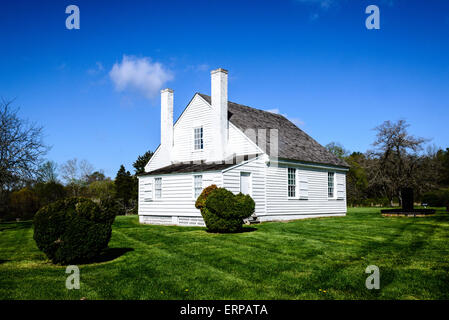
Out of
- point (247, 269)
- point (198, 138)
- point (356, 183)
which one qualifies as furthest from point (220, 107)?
point (356, 183)

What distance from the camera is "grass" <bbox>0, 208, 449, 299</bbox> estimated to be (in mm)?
6758

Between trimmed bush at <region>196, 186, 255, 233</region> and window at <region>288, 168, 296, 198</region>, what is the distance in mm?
7176

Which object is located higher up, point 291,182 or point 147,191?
point 291,182

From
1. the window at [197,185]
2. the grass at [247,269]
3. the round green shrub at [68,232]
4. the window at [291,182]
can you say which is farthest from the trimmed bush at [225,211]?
the window at [291,182]

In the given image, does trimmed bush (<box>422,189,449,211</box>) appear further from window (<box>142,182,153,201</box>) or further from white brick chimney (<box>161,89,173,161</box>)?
window (<box>142,182,153,201</box>)

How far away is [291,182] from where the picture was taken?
2183 centimetres

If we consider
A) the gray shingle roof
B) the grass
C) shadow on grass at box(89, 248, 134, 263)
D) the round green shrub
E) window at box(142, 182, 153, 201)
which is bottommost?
shadow on grass at box(89, 248, 134, 263)

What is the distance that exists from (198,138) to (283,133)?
19.4 feet

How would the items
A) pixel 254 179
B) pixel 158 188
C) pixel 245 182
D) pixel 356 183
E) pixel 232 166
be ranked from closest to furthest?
1. pixel 232 166
2. pixel 245 182
3. pixel 254 179
4. pixel 158 188
5. pixel 356 183

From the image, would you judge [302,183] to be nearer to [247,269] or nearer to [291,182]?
[291,182]

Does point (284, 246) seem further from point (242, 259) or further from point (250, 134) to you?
point (250, 134)

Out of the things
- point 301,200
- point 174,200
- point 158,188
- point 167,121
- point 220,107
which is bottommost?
point 301,200

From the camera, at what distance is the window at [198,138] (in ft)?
73.6

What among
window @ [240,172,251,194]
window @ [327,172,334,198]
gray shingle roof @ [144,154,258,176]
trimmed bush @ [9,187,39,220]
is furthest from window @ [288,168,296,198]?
trimmed bush @ [9,187,39,220]
